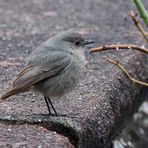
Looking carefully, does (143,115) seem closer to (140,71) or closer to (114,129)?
(140,71)

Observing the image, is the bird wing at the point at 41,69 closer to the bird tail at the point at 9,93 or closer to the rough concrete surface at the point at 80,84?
the bird tail at the point at 9,93

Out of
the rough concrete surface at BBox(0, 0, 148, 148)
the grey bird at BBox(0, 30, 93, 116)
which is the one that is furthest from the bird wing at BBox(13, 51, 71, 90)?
the rough concrete surface at BBox(0, 0, 148, 148)

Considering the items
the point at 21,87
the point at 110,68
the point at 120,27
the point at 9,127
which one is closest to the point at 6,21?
the point at 120,27

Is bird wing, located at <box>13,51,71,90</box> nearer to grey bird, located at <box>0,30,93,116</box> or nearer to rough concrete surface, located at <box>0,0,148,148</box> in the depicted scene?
grey bird, located at <box>0,30,93,116</box>

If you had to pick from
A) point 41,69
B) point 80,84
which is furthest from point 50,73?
point 80,84

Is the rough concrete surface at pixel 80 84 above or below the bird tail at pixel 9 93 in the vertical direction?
below

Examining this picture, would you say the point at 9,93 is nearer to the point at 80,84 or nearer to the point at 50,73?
the point at 50,73

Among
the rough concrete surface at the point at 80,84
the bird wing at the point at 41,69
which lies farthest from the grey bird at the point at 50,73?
the rough concrete surface at the point at 80,84

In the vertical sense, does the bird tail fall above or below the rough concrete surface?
above
